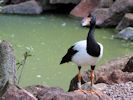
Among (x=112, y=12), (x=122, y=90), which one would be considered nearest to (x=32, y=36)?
(x=112, y=12)

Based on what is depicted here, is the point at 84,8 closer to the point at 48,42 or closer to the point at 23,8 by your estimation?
the point at 23,8

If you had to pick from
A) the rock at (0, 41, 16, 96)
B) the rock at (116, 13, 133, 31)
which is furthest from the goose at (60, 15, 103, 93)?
the rock at (116, 13, 133, 31)

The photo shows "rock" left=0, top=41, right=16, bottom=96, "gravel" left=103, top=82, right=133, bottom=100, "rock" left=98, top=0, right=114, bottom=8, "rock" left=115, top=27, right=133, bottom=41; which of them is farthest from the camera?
"rock" left=98, top=0, right=114, bottom=8

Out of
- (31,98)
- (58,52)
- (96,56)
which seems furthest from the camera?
(58,52)

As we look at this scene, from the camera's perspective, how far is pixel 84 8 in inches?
607

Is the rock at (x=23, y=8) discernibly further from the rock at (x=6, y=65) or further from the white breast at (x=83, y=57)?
the rock at (x=6, y=65)

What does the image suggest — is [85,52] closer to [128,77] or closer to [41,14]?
[128,77]

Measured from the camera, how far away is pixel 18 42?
11531 millimetres

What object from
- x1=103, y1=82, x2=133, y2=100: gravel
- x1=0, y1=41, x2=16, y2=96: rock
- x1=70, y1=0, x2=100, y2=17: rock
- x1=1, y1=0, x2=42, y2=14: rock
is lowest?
x1=1, y1=0, x2=42, y2=14: rock

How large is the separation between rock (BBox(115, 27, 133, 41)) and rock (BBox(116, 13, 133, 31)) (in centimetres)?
61

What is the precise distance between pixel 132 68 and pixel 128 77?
0.51 metres

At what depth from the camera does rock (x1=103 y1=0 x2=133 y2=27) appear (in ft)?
45.0

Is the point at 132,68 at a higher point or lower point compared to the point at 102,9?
higher

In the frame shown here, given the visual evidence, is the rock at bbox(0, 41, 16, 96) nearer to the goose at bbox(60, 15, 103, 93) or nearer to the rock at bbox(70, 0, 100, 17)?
the goose at bbox(60, 15, 103, 93)
